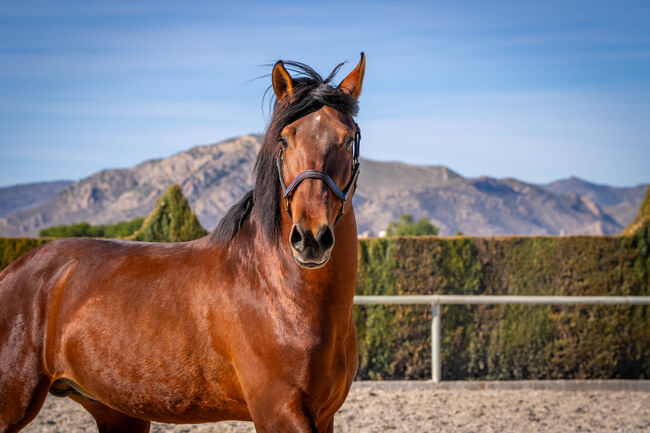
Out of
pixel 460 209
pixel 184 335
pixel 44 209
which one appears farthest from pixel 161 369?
pixel 44 209

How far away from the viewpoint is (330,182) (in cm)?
238

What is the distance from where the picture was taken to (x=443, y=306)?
8.54m

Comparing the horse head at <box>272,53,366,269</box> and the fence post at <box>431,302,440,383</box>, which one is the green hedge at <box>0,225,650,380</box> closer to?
the fence post at <box>431,302,440,383</box>

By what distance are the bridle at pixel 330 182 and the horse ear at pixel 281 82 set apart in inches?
12.2

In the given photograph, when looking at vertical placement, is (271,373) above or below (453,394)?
above

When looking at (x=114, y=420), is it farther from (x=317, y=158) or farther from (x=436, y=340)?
(x=436, y=340)

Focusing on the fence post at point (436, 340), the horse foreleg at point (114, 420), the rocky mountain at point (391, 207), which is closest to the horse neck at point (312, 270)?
the horse foreleg at point (114, 420)

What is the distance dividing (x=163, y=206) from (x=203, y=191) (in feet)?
637

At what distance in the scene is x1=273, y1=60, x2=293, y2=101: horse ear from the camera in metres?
2.69

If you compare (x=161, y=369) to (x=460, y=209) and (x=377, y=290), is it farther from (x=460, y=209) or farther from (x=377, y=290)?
(x=460, y=209)

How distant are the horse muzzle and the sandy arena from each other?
407cm

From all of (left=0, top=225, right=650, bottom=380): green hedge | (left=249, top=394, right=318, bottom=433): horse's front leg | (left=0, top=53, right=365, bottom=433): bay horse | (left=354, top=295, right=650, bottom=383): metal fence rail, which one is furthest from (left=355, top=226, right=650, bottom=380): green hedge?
(left=249, top=394, right=318, bottom=433): horse's front leg

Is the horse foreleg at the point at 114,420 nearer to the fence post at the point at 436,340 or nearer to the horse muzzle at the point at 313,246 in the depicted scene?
the horse muzzle at the point at 313,246

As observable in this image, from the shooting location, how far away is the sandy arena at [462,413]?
5.87 metres
